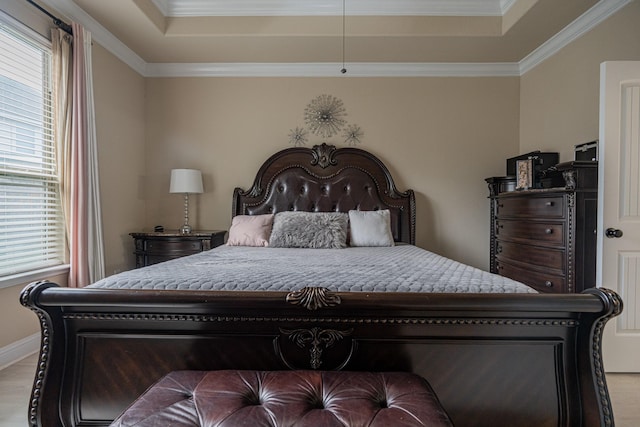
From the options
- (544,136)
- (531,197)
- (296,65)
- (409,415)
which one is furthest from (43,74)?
(544,136)

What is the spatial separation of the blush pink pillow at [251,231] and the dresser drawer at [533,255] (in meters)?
2.16

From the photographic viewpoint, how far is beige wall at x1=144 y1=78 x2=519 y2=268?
3816 mm

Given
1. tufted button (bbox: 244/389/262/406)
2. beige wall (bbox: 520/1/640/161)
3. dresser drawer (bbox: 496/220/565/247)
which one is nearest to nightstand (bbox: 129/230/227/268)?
tufted button (bbox: 244/389/262/406)

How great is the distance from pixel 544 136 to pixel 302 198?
2483 millimetres

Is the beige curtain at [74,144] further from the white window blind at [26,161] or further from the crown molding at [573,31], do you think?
the crown molding at [573,31]

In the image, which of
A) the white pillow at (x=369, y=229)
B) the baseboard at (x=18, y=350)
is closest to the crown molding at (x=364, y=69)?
the white pillow at (x=369, y=229)

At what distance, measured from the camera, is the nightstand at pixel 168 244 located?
3379mm

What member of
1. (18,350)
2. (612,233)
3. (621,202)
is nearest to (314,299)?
(612,233)

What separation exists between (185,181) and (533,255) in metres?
3.23

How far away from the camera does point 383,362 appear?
1418mm

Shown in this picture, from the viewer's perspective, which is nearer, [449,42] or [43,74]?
[43,74]

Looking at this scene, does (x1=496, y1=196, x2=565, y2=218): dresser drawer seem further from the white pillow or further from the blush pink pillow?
the blush pink pillow

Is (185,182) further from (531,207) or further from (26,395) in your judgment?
(531,207)

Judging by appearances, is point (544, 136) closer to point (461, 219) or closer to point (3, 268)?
point (461, 219)
